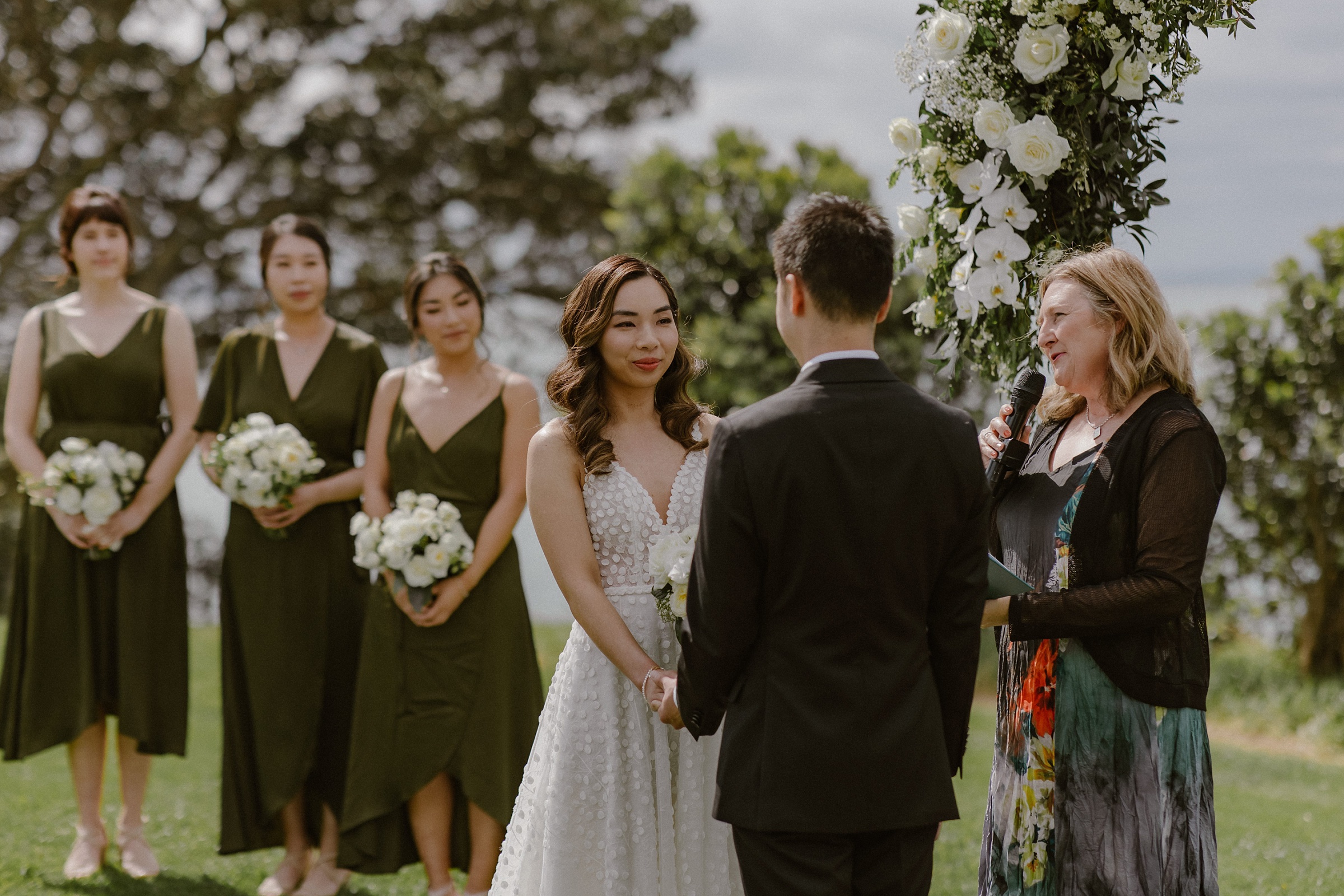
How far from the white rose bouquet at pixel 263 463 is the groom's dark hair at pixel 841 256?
304 cm

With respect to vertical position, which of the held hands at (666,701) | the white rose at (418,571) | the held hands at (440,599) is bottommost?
the held hands at (666,701)

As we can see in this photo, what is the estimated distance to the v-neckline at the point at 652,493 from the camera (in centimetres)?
351

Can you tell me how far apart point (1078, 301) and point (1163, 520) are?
0.67m

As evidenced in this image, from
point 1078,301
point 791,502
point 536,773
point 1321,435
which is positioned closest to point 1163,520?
point 1078,301

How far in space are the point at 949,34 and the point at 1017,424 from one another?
1191mm

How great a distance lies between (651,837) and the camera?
3.38 metres

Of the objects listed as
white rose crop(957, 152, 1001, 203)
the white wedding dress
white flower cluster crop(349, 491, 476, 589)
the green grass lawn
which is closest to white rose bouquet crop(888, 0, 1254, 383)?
white rose crop(957, 152, 1001, 203)

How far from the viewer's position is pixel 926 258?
4.09 metres

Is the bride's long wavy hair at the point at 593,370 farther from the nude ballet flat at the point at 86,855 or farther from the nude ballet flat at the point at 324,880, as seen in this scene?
the nude ballet flat at the point at 86,855

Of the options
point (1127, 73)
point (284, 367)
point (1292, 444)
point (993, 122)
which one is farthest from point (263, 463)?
point (1292, 444)

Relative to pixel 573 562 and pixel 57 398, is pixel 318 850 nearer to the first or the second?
pixel 57 398

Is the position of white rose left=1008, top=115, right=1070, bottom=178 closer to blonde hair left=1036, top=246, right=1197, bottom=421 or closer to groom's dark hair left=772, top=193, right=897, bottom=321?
blonde hair left=1036, top=246, right=1197, bottom=421

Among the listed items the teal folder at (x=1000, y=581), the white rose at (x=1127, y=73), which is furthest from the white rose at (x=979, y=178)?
the teal folder at (x=1000, y=581)

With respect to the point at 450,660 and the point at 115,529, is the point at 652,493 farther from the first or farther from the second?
the point at 115,529
